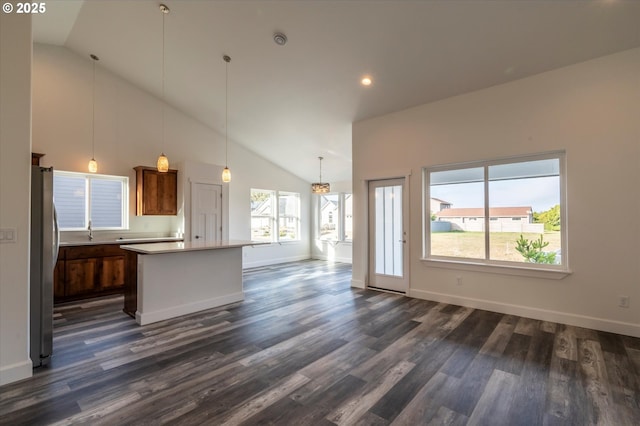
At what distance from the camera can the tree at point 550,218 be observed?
3.81m

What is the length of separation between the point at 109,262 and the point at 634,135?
7554 millimetres

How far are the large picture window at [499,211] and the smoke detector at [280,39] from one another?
2.83 metres

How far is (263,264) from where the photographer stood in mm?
8000

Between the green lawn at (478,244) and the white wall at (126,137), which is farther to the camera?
the white wall at (126,137)

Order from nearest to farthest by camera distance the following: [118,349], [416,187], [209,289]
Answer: [118,349] → [209,289] → [416,187]

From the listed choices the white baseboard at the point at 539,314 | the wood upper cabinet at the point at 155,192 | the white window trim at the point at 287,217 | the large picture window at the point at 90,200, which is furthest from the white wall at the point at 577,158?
the large picture window at the point at 90,200

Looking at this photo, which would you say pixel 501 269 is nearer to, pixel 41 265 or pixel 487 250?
pixel 487 250

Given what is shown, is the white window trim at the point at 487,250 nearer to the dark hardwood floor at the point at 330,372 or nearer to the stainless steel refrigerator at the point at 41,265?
the dark hardwood floor at the point at 330,372

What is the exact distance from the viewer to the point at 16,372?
2426 millimetres

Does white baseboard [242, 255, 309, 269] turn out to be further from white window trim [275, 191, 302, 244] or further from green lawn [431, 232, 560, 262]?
green lawn [431, 232, 560, 262]

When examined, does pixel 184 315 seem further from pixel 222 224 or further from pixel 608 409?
pixel 608 409

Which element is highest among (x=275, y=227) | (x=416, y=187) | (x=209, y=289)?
(x=416, y=187)

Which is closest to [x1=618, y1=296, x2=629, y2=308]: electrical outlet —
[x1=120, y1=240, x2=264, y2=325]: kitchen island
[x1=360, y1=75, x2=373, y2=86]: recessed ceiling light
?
[x1=360, y1=75, x2=373, y2=86]: recessed ceiling light

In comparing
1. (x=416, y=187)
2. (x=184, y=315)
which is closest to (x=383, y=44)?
(x=416, y=187)
